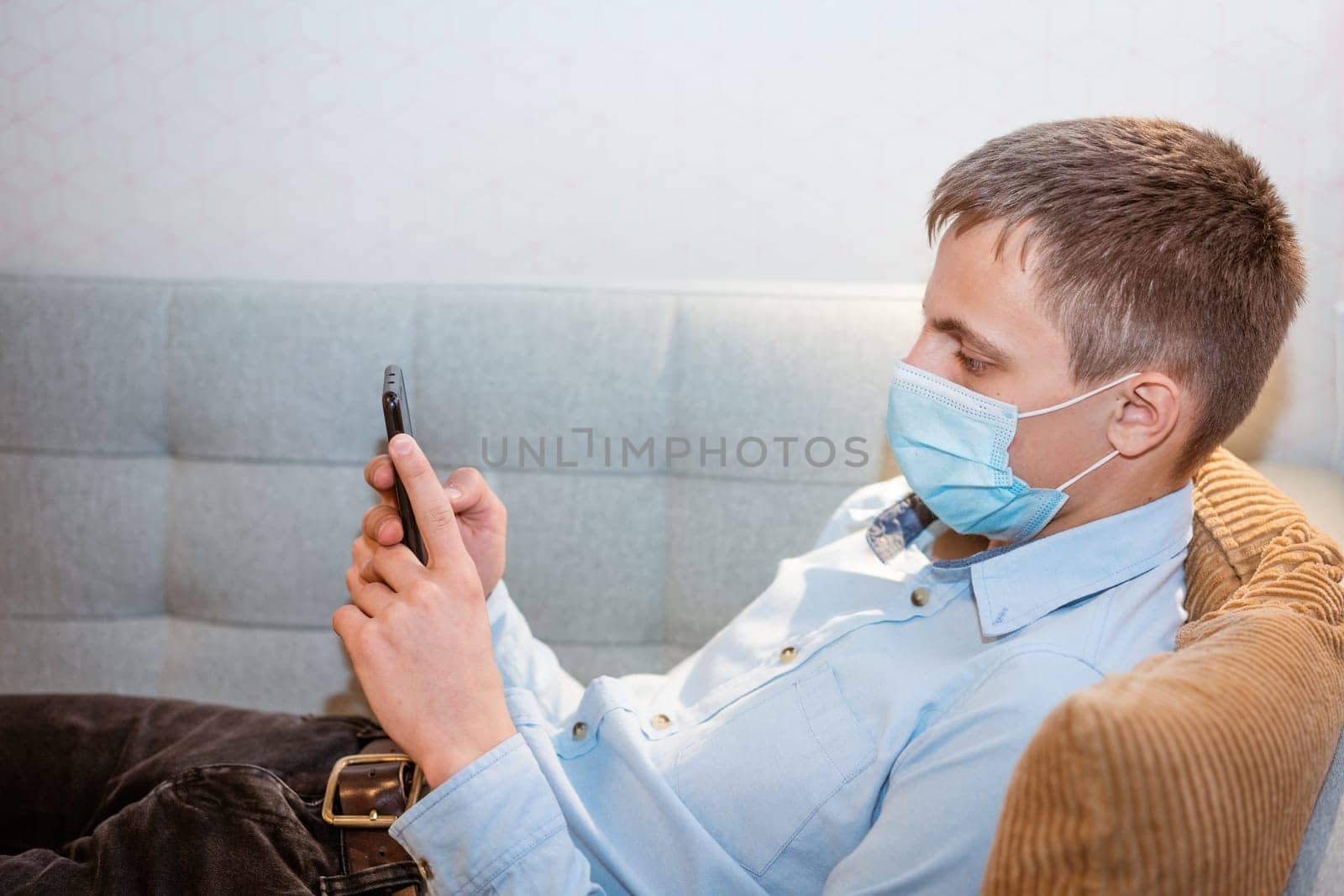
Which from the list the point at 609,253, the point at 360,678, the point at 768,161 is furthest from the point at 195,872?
the point at 768,161

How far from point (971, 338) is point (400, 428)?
51 cm

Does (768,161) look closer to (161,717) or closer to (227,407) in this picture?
(227,407)

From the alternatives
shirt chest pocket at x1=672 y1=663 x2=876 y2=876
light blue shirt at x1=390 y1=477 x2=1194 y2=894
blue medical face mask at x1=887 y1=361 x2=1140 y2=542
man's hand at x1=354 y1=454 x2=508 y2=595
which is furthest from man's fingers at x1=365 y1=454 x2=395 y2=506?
blue medical face mask at x1=887 y1=361 x2=1140 y2=542

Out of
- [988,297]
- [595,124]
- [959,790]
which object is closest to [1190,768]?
[959,790]

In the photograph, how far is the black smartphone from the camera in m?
0.90

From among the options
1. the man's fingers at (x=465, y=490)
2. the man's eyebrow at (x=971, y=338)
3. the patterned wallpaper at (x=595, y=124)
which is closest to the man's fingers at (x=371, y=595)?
the man's fingers at (x=465, y=490)

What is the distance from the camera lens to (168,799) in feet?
3.29

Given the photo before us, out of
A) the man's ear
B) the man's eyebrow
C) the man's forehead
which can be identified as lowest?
the man's ear

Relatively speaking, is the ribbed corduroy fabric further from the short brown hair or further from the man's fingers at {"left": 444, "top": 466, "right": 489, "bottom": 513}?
the man's fingers at {"left": 444, "top": 466, "right": 489, "bottom": 513}

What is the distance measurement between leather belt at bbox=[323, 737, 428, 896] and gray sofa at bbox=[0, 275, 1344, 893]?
45 centimetres

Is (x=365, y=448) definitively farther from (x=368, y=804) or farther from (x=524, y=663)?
(x=368, y=804)

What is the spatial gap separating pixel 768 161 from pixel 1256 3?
694mm

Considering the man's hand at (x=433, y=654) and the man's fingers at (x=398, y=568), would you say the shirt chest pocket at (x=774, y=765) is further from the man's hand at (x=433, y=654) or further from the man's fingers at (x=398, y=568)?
the man's fingers at (x=398, y=568)

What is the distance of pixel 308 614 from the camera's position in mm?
1493
